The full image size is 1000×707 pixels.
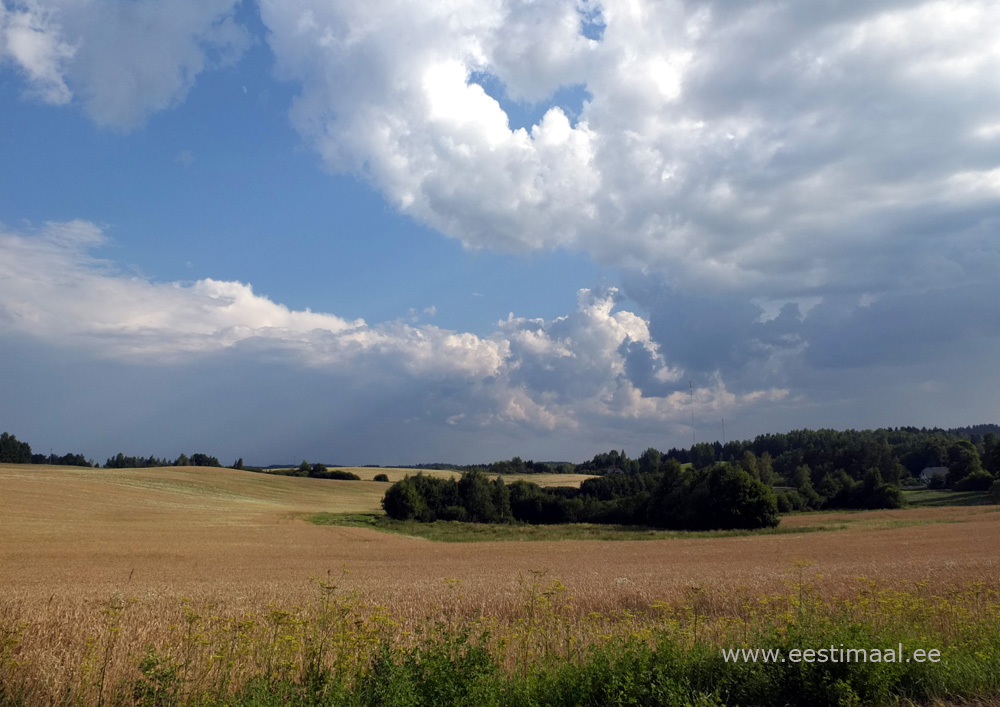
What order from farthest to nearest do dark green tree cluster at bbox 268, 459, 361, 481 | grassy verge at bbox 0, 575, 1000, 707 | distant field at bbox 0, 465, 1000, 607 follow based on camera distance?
dark green tree cluster at bbox 268, 459, 361, 481 < distant field at bbox 0, 465, 1000, 607 < grassy verge at bbox 0, 575, 1000, 707

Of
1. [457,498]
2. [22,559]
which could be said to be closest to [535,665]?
[22,559]

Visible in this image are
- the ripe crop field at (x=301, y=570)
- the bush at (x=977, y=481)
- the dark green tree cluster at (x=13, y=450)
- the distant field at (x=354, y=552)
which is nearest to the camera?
the ripe crop field at (x=301, y=570)

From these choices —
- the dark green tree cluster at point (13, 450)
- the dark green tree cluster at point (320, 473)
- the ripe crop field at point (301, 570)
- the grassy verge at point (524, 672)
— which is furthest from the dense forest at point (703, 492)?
the dark green tree cluster at point (13, 450)

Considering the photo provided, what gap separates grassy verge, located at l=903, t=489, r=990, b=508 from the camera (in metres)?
87.0

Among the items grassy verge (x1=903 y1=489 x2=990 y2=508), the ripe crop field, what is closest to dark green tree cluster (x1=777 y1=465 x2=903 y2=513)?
grassy verge (x1=903 y1=489 x2=990 y2=508)

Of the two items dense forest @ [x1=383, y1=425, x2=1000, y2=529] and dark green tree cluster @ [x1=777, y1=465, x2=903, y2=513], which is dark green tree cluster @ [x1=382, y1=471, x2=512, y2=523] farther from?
dark green tree cluster @ [x1=777, y1=465, x2=903, y2=513]

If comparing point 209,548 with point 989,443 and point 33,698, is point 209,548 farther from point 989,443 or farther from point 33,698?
point 989,443

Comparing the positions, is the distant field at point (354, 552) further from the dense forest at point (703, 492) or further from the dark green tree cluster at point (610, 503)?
the dense forest at point (703, 492)

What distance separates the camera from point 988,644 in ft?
24.9

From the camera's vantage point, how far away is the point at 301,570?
98.0 ft

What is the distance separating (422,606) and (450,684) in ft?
32.7

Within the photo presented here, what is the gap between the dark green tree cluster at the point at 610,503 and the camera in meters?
70.4

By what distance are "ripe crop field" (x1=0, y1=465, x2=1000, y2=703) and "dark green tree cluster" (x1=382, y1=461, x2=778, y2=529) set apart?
622 cm

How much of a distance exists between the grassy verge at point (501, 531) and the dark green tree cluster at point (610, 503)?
4.24 meters
